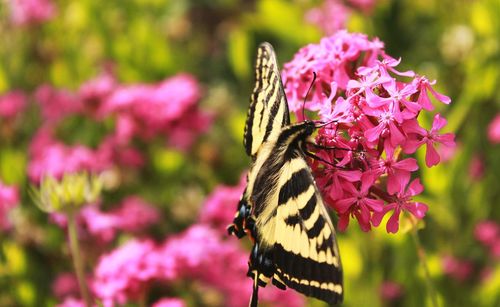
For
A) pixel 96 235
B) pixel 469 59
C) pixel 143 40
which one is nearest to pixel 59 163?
pixel 96 235

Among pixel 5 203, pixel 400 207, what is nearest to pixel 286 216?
pixel 400 207

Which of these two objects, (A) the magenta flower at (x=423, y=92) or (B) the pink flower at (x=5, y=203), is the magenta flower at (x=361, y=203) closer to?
(A) the magenta flower at (x=423, y=92)

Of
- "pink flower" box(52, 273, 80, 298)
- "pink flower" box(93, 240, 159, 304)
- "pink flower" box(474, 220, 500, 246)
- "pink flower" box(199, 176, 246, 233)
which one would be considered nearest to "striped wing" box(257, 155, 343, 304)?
"pink flower" box(93, 240, 159, 304)

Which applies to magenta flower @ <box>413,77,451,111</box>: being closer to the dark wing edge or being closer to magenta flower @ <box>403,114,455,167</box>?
magenta flower @ <box>403,114,455,167</box>

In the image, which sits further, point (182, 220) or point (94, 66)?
point (94, 66)

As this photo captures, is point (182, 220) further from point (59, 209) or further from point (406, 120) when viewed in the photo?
point (406, 120)

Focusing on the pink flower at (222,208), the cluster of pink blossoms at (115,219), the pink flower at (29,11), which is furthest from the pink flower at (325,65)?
the pink flower at (29,11)

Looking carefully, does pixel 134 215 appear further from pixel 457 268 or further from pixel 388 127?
pixel 388 127

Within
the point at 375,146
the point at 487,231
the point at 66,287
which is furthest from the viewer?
the point at 487,231
